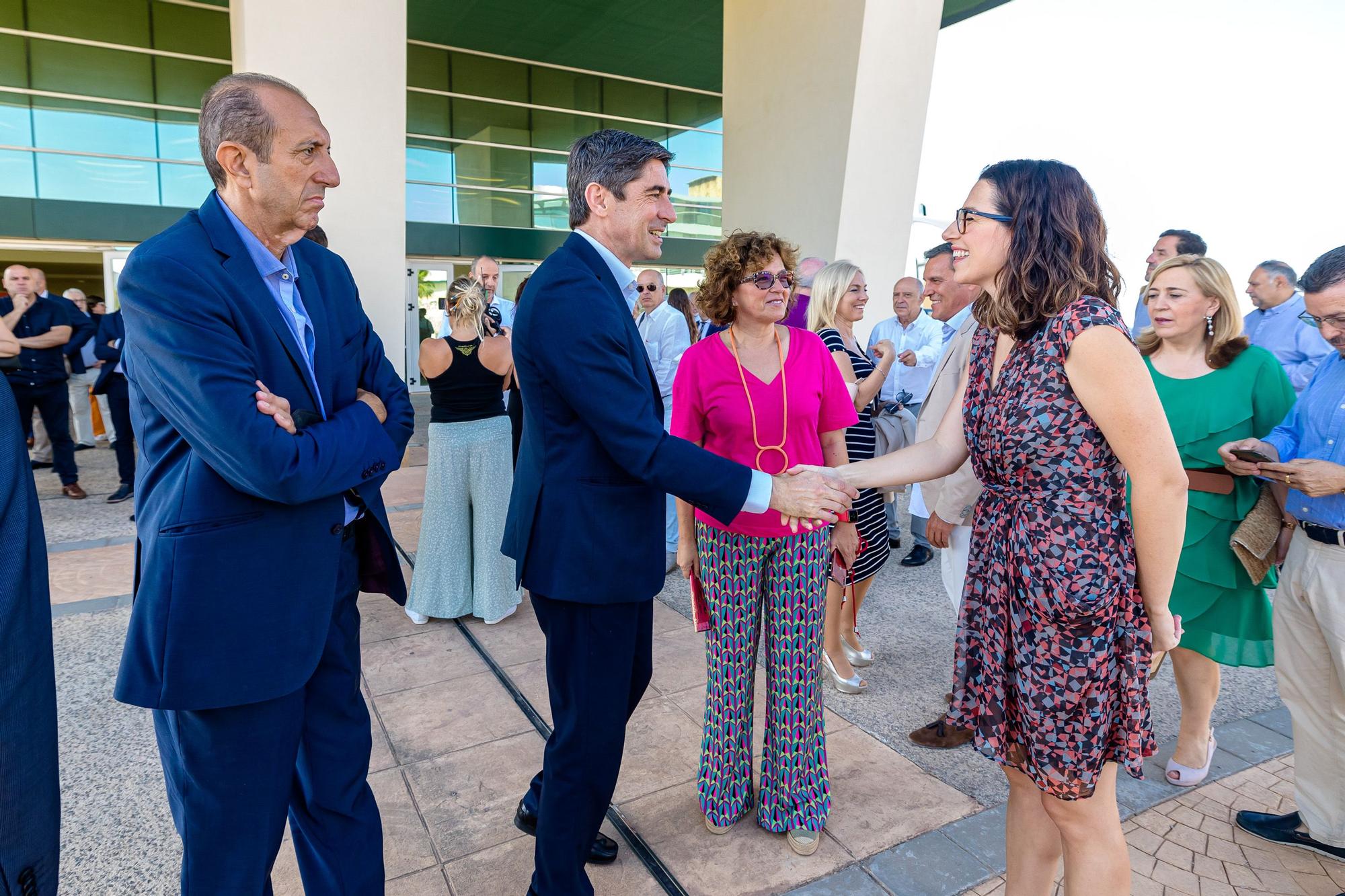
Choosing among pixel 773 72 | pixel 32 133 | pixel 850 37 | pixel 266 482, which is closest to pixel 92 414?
pixel 32 133

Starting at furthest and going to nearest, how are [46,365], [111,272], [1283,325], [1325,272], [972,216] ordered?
[111,272] < [46,365] < [1283,325] < [1325,272] < [972,216]

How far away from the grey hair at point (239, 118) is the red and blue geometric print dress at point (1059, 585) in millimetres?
1785

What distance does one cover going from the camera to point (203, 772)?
1582 mm

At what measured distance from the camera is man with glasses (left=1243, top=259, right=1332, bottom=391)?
6.32 meters

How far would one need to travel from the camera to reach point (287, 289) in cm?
179

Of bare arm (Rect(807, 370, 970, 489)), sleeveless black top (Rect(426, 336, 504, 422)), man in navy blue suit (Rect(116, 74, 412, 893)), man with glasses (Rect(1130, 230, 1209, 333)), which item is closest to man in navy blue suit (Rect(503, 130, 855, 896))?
bare arm (Rect(807, 370, 970, 489))

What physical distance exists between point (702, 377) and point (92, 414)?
39.5 ft

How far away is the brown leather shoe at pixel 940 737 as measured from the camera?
10.9ft

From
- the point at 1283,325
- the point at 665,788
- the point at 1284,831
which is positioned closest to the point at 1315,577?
the point at 1284,831

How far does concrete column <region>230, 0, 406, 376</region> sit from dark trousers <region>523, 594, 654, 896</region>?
18.9 ft

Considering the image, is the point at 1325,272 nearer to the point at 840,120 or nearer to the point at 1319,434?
the point at 1319,434

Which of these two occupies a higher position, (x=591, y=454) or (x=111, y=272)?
(x=111, y=272)

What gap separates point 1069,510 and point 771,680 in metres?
1.27

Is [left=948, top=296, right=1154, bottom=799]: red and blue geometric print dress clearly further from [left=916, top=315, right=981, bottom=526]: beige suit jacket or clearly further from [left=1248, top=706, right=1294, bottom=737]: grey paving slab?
[left=1248, top=706, right=1294, bottom=737]: grey paving slab
